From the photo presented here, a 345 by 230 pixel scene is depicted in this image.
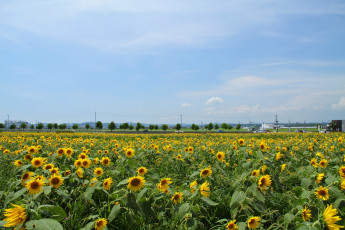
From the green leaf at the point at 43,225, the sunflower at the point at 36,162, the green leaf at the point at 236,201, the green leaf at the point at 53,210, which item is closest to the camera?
the green leaf at the point at 43,225

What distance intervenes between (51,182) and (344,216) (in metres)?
2.62

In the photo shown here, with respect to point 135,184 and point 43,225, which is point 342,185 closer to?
point 135,184

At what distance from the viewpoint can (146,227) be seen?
2.04 m

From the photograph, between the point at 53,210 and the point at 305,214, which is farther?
the point at 305,214

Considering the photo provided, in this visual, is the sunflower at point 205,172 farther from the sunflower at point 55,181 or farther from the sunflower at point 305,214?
the sunflower at point 55,181

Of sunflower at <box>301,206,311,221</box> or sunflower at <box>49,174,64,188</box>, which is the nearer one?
sunflower at <box>301,206,311,221</box>

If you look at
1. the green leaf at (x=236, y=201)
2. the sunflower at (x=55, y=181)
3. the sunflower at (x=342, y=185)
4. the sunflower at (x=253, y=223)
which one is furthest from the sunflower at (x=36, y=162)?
the sunflower at (x=342, y=185)

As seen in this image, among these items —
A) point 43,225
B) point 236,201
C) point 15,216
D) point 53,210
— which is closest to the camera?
point 43,225

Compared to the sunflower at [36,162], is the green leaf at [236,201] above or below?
below

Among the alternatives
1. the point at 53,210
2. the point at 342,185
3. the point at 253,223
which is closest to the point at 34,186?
the point at 53,210

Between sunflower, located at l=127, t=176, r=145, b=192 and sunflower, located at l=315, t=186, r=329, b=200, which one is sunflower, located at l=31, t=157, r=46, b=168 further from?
sunflower, located at l=315, t=186, r=329, b=200

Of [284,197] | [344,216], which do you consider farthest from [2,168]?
[344,216]

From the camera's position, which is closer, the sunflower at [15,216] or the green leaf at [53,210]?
the sunflower at [15,216]

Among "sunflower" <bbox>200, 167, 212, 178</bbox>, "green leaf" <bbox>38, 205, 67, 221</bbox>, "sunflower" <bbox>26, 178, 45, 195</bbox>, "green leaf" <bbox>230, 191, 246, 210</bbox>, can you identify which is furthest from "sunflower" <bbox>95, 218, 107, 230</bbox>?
"sunflower" <bbox>200, 167, 212, 178</bbox>
